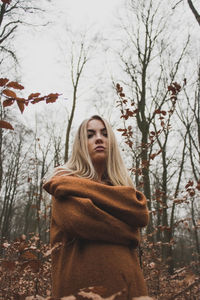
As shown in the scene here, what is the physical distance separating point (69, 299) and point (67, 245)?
29.4 inches

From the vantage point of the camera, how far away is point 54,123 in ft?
62.6

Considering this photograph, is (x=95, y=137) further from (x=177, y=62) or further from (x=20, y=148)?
(x=20, y=148)

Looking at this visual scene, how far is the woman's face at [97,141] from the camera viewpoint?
6.61 ft

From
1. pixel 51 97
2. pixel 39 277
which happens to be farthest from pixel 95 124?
pixel 39 277

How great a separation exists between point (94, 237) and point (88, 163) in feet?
2.29

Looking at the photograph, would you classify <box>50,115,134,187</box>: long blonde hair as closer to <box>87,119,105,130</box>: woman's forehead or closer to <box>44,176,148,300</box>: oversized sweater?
<box>87,119,105,130</box>: woman's forehead

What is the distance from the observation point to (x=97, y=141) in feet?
6.77

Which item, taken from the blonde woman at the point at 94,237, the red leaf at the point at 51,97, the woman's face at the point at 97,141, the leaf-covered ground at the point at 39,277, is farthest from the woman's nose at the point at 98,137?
the leaf-covered ground at the point at 39,277

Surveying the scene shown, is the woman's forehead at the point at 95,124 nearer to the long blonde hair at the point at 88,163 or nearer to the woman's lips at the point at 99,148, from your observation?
the long blonde hair at the point at 88,163

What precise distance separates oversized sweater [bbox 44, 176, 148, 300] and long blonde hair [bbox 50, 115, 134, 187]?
358 millimetres

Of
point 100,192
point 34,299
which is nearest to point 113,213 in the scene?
point 100,192

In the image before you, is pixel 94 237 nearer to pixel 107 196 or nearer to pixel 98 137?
pixel 107 196

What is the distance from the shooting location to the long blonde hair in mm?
1938

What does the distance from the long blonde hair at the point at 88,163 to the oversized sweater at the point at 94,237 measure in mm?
358
